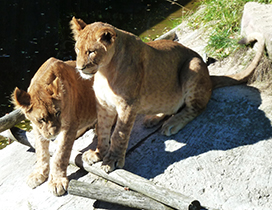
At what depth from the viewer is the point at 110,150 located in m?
4.28

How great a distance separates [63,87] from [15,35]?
7081 millimetres

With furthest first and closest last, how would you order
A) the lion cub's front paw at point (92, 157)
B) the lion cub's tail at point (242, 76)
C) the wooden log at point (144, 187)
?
the lion cub's tail at point (242, 76) < the lion cub's front paw at point (92, 157) < the wooden log at point (144, 187)

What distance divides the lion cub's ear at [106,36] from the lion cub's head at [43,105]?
705 mm

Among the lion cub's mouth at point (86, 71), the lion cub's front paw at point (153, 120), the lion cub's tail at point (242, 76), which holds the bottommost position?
the lion cub's front paw at point (153, 120)

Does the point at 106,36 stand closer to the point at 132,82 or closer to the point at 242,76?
the point at 132,82

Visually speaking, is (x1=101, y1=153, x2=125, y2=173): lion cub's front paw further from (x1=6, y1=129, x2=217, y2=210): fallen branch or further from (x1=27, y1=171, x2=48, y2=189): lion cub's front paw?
(x1=27, y1=171, x2=48, y2=189): lion cub's front paw

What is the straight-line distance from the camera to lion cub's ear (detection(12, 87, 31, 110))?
3.83 m

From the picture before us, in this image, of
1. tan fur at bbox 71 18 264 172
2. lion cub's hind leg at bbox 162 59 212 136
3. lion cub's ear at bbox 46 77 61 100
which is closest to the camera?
tan fur at bbox 71 18 264 172

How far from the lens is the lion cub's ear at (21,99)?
12.6 feet

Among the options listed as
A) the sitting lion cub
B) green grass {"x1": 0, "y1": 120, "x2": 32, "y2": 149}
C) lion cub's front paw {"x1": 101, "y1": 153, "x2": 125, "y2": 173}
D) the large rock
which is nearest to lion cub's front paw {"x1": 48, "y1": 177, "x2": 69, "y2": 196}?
the sitting lion cub

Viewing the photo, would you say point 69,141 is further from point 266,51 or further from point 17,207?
point 266,51

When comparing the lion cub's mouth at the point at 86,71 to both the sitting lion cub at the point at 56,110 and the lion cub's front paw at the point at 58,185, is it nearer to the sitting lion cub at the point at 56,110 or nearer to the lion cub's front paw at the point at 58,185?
the sitting lion cub at the point at 56,110

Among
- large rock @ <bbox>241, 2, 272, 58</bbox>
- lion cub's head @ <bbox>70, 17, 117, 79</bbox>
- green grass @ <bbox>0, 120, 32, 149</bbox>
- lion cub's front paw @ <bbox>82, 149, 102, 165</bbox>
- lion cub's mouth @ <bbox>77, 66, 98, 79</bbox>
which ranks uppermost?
lion cub's head @ <bbox>70, 17, 117, 79</bbox>

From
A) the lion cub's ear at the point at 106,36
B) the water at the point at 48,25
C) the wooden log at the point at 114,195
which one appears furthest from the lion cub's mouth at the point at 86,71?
the water at the point at 48,25
